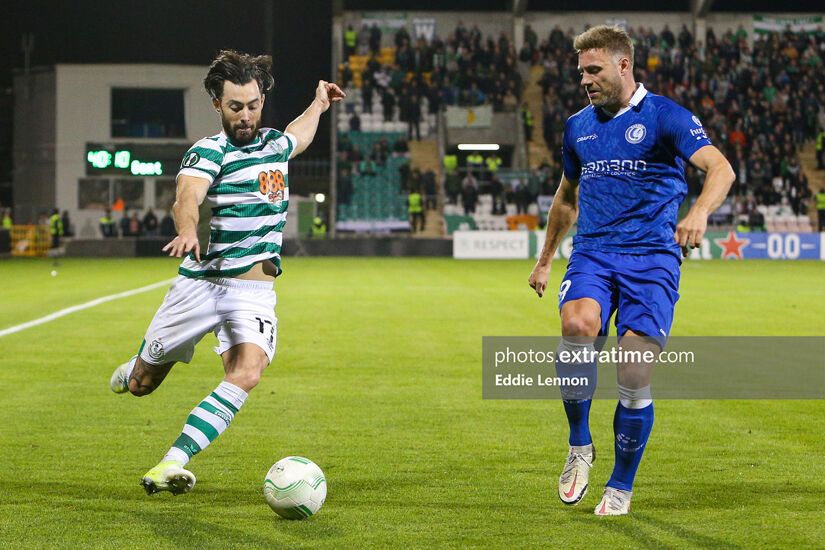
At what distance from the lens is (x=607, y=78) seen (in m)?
5.16

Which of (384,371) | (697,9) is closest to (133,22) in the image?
(697,9)

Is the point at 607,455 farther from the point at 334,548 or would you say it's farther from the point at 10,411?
the point at 10,411

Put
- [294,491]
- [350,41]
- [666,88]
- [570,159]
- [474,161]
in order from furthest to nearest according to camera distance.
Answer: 1. [350,41]
2. [666,88]
3. [474,161]
4. [570,159]
5. [294,491]

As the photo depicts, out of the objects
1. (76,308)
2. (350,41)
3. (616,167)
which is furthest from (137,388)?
(350,41)

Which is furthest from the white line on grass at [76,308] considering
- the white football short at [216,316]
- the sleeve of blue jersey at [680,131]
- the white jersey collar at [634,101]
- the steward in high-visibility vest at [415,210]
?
the steward in high-visibility vest at [415,210]

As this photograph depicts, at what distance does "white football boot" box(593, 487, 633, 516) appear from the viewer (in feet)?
16.3

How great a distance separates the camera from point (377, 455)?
6367 mm

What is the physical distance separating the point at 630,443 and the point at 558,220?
131cm

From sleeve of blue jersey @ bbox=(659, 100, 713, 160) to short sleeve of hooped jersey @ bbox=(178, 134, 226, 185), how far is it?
7.12ft

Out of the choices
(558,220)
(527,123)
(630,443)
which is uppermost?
(527,123)

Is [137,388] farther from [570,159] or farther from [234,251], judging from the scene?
[570,159]

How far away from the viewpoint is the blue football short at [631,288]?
5.00 m

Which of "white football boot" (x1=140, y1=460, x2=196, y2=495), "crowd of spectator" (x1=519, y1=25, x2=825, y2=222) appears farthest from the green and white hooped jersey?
"crowd of spectator" (x1=519, y1=25, x2=825, y2=222)

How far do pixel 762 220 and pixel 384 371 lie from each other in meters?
28.5
